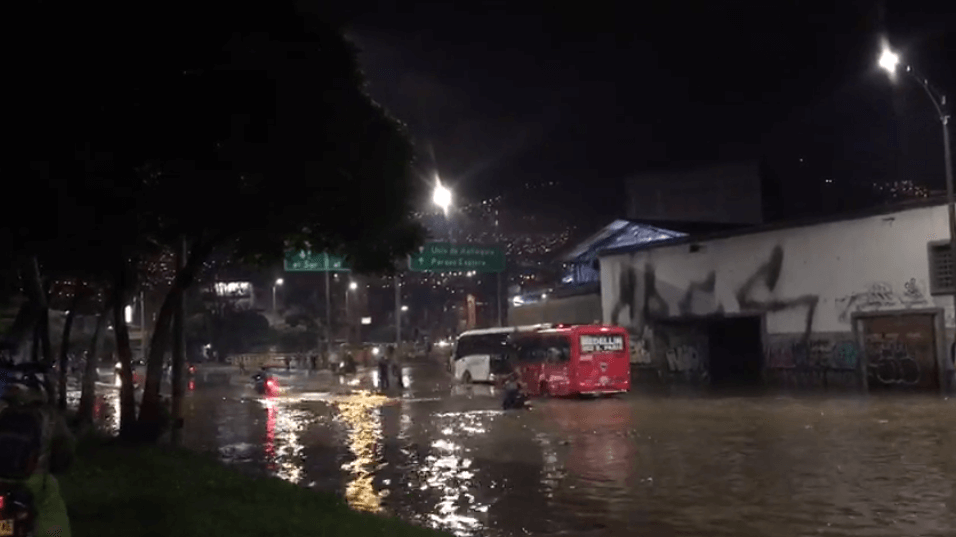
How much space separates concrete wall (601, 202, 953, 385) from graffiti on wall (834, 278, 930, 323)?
4 centimetres

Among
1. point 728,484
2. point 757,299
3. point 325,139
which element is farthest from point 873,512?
point 757,299

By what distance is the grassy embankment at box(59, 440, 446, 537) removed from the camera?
1005 cm

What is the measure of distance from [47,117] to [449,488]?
7346 mm

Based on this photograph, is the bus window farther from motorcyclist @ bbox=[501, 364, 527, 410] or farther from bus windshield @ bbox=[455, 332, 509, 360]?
bus windshield @ bbox=[455, 332, 509, 360]

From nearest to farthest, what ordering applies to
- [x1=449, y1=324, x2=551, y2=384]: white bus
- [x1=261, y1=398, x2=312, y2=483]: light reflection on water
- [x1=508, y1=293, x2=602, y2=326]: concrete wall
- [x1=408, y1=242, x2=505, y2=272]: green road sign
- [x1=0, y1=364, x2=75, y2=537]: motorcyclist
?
1. [x1=0, y1=364, x2=75, y2=537]: motorcyclist
2. [x1=261, y1=398, x2=312, y2=483]: light reflection on water
3. [x1=408, y1=242, x2=505, y2=272]: green road sign
4. [x1=449, y1=324, x2=551, y2=384]: white bus
5. [x1=508, y1=293, x2=602, y2=326]: concrete wall

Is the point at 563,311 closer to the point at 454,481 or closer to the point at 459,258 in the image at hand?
the point at 459,258

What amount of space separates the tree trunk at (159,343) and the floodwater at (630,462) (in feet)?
5.14

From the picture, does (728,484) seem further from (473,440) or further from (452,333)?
(452,333)

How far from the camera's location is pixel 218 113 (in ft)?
48.8

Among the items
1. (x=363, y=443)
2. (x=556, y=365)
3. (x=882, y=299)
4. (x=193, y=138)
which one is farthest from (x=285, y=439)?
(x=882, y=299)

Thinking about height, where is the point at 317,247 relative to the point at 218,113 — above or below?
below

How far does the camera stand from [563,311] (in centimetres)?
5662

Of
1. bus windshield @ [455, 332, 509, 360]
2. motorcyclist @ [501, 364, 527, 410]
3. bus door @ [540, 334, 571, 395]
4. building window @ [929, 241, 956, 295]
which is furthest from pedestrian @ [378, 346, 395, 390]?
building window @ [929, 241, 956, 295]

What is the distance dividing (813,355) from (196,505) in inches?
1246
